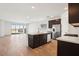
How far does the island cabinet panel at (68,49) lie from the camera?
6.34 ft

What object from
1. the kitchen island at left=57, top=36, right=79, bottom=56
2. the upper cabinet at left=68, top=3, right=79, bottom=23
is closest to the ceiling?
the upper cabinet at left=68, top=3, right=79, bottom=23

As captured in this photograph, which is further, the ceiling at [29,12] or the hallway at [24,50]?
the hallway at [24,50]

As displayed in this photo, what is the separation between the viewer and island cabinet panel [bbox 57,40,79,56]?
193 centimetres

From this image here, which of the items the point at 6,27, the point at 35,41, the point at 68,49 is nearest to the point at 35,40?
the point at 35,41

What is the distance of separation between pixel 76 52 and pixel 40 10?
171 cm

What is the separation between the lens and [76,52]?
192 centimetres

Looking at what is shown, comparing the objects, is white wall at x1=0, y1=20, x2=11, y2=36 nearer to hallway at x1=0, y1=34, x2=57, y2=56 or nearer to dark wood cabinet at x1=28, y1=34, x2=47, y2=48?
hallway at x1=0, y1=34, x2=57, y2=56

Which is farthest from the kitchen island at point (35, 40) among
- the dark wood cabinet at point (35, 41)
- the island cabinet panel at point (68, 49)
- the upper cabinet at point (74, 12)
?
the upper cabinet at point (74, 12)

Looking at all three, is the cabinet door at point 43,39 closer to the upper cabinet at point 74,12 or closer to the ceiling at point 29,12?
the ceiling at point 29,12

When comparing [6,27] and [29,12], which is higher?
[29,12]

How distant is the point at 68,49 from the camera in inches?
82.7

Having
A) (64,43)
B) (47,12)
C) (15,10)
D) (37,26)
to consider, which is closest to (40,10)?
(47,12)

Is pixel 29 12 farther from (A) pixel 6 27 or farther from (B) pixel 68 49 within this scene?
(B) pixel 68 49

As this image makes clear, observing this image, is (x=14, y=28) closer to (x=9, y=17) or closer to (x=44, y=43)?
(x=9, y=17)
